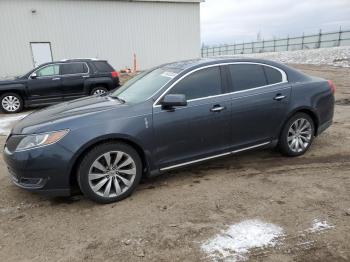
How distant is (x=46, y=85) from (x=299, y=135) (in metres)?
8.53

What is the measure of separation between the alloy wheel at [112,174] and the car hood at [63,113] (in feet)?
1.90

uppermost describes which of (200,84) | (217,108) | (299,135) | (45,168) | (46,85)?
(200,84)

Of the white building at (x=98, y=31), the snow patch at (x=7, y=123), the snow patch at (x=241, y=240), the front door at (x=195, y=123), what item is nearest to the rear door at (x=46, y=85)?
the snow patch at (x=7, y=123)

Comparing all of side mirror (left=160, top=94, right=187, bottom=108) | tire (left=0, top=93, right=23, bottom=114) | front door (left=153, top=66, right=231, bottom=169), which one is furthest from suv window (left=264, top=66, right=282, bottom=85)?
tire (left=0, top=93, right=23, bottom=114)

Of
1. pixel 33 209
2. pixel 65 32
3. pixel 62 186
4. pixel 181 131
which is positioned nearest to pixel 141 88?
pixel 181 131

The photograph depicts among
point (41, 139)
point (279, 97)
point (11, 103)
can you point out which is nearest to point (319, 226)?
point (279, 97)

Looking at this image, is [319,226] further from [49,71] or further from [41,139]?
[49,71]

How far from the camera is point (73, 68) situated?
38.0 feet

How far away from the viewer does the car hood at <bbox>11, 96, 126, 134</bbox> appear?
402 cm

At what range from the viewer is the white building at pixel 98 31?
1881 centimetres

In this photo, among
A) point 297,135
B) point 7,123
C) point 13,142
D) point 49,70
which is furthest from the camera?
point 49,70

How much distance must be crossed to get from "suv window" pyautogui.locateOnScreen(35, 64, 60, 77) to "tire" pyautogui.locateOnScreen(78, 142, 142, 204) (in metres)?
8.22

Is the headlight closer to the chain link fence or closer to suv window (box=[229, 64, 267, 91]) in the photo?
suv window (box=[229, 64, 267, 91])

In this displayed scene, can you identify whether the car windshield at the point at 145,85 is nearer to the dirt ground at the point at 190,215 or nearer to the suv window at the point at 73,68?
the dirt ground at the point at 190,215
